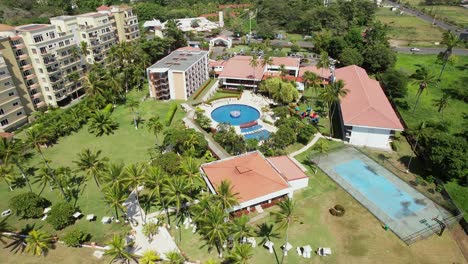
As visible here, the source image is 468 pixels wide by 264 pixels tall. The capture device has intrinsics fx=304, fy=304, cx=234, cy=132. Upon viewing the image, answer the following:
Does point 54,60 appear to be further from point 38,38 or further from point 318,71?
point 318,71

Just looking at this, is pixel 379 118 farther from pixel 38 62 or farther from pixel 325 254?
pixel 38 62

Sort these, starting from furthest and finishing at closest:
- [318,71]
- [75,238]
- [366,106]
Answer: [318,71], [366,106], [75,238]

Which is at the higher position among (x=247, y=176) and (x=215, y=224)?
(x=215, y=224)

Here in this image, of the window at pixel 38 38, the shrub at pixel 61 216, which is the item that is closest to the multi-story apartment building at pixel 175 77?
the window at pixel 38 38

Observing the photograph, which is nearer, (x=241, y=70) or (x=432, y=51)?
(x=241, y=70)

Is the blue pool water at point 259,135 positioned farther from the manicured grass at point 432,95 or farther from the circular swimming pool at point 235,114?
the manicured grass at point 432,95

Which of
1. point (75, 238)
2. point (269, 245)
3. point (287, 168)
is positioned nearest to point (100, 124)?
point (75, 238)

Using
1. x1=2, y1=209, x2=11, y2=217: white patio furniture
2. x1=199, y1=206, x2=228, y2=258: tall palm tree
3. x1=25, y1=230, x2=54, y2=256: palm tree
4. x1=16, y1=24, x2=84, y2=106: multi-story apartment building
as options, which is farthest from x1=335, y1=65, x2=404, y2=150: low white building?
x1=16, y1=24, x2=84, y2=106: multi-story apartment building
